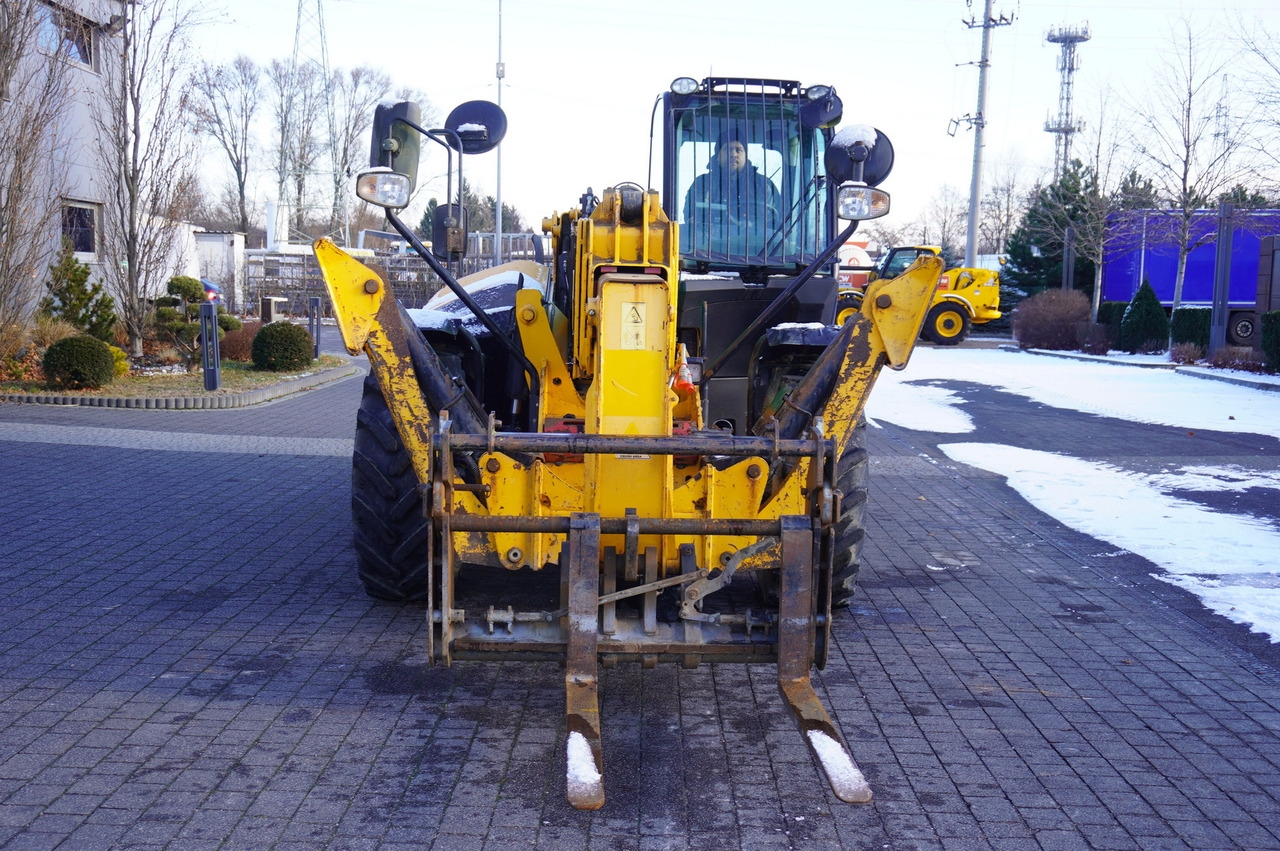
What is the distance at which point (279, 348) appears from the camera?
18.7m

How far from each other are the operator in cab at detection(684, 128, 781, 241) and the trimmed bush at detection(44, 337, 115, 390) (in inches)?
422

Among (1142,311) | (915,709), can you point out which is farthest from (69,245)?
(1142,311)

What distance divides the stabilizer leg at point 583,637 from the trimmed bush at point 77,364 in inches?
495

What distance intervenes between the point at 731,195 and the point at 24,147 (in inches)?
491

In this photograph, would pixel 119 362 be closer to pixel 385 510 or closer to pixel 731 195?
pixel 731 195

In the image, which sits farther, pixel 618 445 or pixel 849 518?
pixel 849 518

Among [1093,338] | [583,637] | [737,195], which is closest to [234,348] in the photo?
[737,195]

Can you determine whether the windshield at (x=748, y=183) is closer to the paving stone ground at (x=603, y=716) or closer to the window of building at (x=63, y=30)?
the paving stone ground at (x=603, y=716)

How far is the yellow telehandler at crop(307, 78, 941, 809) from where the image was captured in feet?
13.4

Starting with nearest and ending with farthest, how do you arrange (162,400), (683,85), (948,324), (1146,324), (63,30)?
(683,85), (162,400), (63,30), (1146,324), (948,324)

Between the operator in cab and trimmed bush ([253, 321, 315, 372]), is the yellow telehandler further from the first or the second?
trimmed bush ([253, 321, 315, 372])

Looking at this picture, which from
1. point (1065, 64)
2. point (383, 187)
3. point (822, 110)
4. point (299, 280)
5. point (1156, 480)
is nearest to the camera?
point (383, 187)

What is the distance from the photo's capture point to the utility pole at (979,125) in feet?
120

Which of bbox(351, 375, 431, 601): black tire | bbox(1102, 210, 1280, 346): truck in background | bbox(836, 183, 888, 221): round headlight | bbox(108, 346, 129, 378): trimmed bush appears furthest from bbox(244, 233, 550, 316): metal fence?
bbox(836, 183, 888, 221): round headlight
